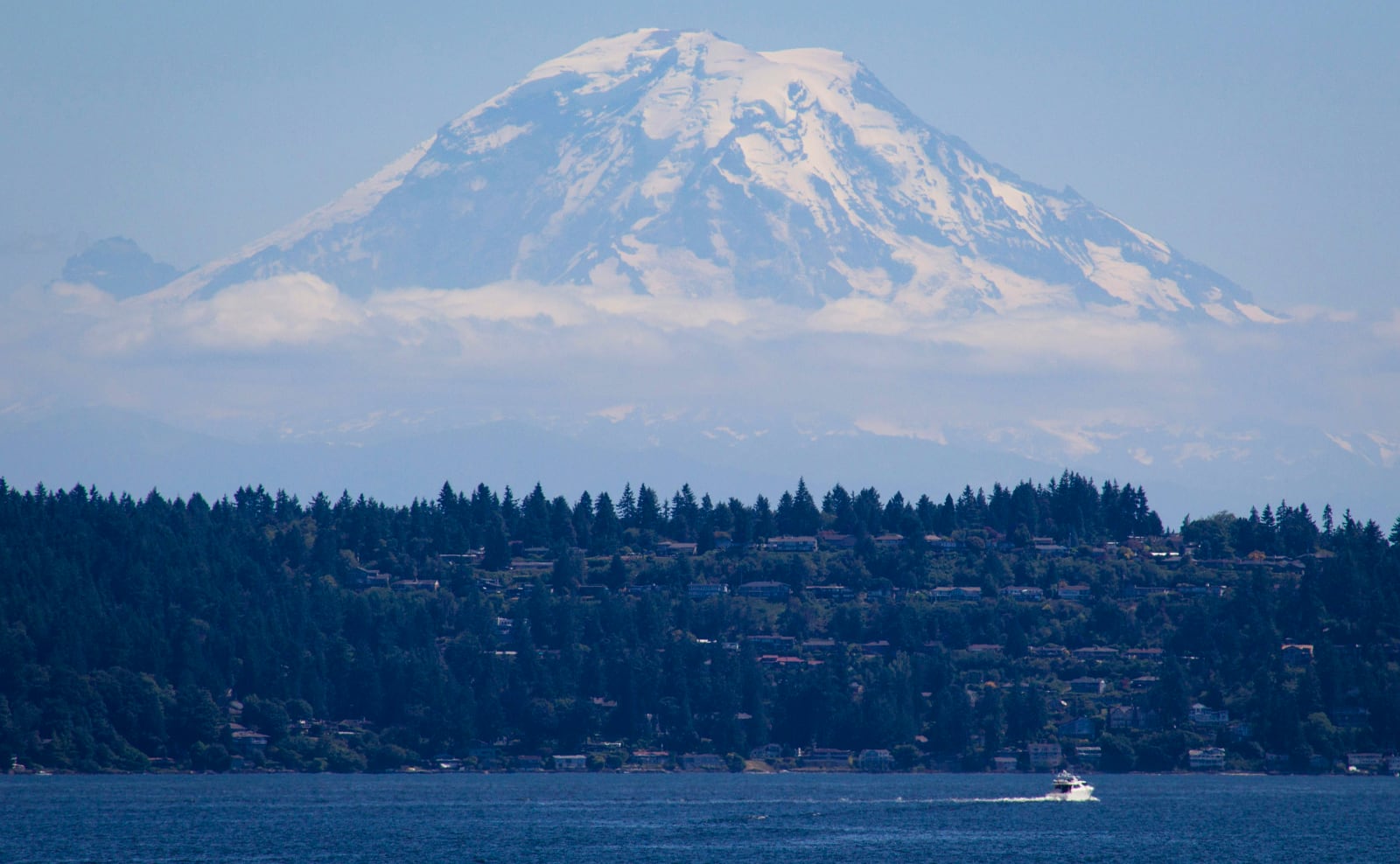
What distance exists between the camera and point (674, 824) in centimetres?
15450

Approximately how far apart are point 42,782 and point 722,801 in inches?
2336

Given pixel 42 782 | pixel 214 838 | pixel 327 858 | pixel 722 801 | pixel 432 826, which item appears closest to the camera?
pixel 327 858

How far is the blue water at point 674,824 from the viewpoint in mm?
134250

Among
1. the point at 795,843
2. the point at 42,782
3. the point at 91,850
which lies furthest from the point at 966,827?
the point at 42,782

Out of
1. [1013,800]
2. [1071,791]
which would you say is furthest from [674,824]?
[1071,791]

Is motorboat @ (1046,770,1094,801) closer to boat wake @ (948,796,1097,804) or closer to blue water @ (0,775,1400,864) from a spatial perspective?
boat wake @ (948,796,1097,804)

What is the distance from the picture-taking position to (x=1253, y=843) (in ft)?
469

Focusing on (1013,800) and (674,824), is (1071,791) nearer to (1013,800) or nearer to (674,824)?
(1013,800)

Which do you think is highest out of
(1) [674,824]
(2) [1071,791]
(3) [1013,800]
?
(2) [1071,791]

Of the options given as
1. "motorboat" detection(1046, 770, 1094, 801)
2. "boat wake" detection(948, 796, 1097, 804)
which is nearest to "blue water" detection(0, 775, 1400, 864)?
"boat wake" detection(948, 796, 1097, 804)

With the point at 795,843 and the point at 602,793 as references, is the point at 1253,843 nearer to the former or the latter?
the point at 795,843

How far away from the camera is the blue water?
440 feet

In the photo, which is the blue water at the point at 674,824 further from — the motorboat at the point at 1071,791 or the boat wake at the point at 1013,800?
the motorboat at the point at 1071,791

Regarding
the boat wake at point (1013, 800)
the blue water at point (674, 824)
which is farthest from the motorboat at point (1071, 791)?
the blue water at point (674, 824)
